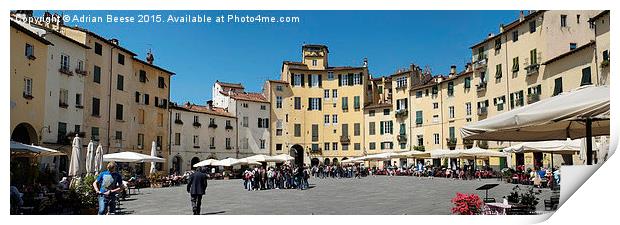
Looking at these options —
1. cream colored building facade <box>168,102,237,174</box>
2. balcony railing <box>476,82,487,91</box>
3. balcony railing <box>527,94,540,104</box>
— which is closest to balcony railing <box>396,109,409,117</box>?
balcony railing <box>476,82,487,91</box>

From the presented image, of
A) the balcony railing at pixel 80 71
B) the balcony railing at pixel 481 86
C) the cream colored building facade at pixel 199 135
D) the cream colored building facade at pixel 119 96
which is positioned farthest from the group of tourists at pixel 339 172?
the balcony railing at pixel 80 71

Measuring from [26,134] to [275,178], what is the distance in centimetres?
986

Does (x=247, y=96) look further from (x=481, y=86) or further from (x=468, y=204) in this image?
(x=468, y=204)

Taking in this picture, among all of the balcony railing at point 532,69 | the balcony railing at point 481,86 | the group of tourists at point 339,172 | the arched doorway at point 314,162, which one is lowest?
the group of tourists at point 339,172

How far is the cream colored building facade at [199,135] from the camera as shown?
124 ft

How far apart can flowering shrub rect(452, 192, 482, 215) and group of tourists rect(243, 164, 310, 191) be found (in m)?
14.4

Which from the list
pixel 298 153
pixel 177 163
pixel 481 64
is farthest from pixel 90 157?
pixel 298 153

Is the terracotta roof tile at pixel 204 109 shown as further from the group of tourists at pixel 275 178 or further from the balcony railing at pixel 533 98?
the balcony railing at pixel 533 98

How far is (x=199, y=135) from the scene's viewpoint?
40062 millimetres

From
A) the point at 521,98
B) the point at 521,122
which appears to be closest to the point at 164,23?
the point at 521,122

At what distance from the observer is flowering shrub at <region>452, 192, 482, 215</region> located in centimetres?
939

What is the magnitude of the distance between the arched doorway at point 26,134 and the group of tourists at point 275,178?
8233 mm
